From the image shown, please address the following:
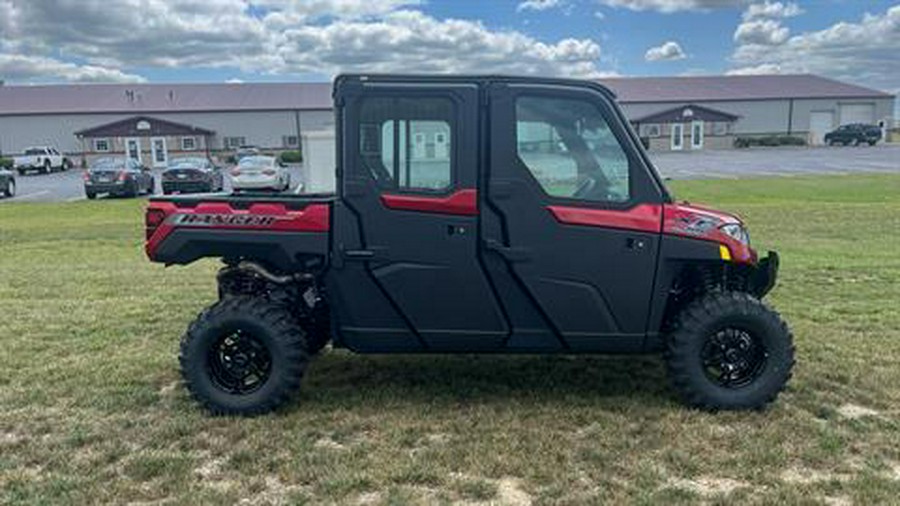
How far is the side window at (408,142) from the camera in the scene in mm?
4312

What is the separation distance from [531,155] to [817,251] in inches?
321

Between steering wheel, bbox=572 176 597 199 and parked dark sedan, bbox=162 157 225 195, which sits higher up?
steering wheel, bbox=572 176 597 199

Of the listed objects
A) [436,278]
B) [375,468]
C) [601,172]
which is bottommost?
[375,468]

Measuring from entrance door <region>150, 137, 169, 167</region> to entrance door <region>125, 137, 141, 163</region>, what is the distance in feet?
2.93

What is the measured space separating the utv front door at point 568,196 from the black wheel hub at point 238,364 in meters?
1.64

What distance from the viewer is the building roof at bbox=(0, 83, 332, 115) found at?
5650 cm

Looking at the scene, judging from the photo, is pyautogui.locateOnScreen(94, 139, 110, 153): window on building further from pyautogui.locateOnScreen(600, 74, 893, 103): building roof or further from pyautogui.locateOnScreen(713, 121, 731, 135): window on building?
pyautogui.locateOnScreen(713, 121, 731, 135): window on building

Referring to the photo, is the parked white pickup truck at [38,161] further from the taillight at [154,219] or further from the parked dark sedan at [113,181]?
the taillight at [154,219]

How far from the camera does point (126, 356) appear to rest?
5.79 m

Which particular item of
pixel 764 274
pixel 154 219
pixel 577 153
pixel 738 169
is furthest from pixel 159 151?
pixel 764 274

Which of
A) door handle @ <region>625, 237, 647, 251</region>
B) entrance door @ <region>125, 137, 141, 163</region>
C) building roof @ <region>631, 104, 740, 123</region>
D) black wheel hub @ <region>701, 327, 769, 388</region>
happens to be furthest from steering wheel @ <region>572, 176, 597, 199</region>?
building roof @ <region>631, 104, 740, 123</region>

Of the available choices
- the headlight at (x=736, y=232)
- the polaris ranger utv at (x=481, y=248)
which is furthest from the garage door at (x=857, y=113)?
the polaris ranger utv at (x=481, y=248)

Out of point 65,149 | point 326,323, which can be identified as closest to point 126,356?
point 326,323

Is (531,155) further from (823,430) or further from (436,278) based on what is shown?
(823,430)
